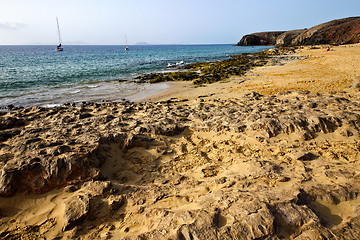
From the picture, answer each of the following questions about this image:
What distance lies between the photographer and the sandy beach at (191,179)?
2.47 meters

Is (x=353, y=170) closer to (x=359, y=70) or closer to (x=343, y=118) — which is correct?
(x=343, y=118)

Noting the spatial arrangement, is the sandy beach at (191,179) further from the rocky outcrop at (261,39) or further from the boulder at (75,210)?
the rocky outcrop at (261,39)

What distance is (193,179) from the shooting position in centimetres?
372

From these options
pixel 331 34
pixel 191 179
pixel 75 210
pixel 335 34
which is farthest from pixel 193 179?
pixel 331 34

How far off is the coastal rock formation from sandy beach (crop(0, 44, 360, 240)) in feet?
0.05

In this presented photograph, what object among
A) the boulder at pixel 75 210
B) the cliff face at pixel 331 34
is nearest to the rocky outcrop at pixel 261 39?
the cliff face at pixel 331 34

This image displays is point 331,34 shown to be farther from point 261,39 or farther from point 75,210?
point 75,210

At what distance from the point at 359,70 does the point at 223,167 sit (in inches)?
660

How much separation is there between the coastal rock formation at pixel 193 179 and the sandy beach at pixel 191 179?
0.02 metres

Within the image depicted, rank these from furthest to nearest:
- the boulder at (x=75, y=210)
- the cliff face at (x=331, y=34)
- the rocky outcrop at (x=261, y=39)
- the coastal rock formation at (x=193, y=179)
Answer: the rocky outcrop at (x=261, y=39)
the cliff face at (x=331, y=34)
the boulder at (x=75, y=210)
the coastal rock formation at (x=193, y=179)

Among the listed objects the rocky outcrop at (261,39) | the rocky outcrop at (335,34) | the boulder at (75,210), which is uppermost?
the rocky outcrop at (261,39)

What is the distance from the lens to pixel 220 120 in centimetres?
593

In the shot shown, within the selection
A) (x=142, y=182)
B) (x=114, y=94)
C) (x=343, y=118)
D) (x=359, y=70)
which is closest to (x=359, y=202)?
(x=343, y=118)

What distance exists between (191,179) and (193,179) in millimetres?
39
